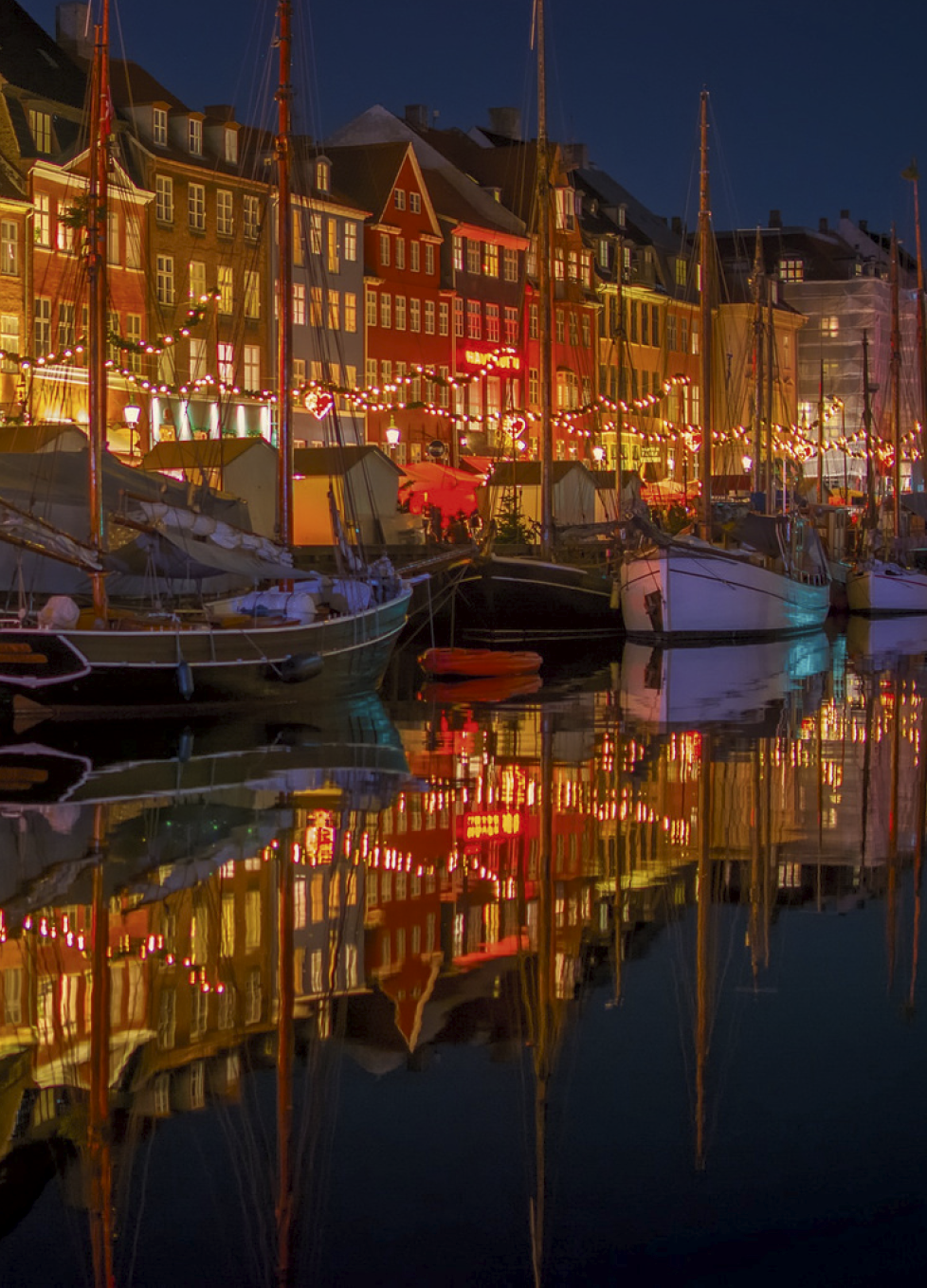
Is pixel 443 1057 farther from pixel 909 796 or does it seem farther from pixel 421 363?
pixel 421 363

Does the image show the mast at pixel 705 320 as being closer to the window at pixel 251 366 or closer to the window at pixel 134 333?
the window at pixel 134 333

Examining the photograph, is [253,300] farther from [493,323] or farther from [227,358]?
[493,323]

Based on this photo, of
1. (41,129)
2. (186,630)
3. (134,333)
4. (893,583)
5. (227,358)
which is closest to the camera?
(186,630)

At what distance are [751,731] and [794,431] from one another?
78.5 metres

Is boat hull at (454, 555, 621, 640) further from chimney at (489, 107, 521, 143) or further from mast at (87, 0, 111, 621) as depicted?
chimney at (489, 107, 521, 143)

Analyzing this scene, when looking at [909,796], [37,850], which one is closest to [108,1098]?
[37,850]

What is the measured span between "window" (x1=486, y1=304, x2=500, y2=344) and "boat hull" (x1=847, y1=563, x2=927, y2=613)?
21768 millimetres

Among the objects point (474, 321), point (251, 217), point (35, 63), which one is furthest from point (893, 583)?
point (35, 63)

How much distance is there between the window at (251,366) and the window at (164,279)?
4.21 m

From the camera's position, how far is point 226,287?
65500mm

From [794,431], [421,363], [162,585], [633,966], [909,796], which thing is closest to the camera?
[633,966]

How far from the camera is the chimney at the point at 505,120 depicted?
9344cm

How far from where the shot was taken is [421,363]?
77.7 metres

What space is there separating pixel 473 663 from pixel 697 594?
44.5 ft
